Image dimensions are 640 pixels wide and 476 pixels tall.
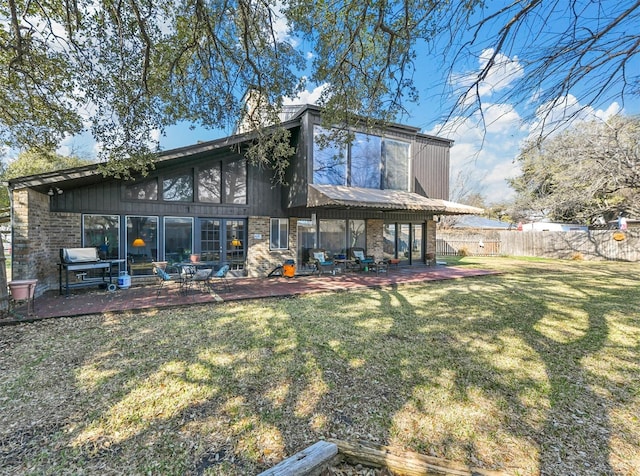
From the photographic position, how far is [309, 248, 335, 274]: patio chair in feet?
38.7

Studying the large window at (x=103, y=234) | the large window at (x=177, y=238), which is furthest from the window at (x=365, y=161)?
the large window at (x=103, y=234)

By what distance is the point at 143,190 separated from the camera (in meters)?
9.49

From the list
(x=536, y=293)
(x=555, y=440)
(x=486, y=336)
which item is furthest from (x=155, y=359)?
(x=536, y=293)

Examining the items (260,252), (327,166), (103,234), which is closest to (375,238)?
(327,166)

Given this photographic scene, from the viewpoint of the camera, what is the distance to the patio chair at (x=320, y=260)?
11.8 m

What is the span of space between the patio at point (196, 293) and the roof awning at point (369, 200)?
102 inches

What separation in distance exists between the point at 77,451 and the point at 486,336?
5.69 m

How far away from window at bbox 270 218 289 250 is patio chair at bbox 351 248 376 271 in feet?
9.99

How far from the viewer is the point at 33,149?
8312mm

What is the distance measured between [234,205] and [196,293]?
371cm

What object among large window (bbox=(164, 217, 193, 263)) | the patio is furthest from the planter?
large window (bbox=(164, 217, 193, 263))

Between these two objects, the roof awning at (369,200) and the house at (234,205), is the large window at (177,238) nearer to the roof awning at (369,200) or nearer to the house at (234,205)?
the house at (234,205)

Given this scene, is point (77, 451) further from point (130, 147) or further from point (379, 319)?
point (130, 147)

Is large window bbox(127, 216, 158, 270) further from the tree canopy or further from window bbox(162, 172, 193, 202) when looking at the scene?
the tree canopy
